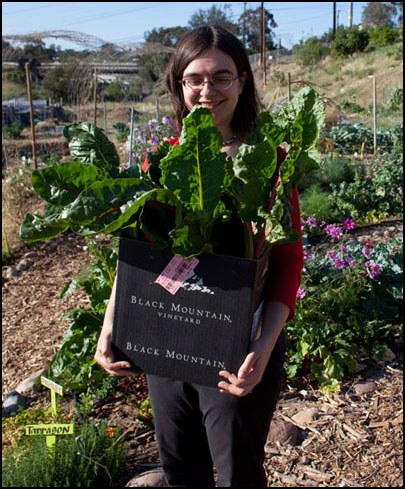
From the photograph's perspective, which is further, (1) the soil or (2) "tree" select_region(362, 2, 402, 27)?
(2) "tree" select_region(362, 2, 402, 27)

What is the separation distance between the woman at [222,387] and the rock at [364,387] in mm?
1430

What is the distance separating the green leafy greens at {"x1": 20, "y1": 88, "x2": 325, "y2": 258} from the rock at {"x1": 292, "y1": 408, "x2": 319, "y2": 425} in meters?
1.67

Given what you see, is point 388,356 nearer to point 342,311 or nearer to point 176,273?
point 342,311

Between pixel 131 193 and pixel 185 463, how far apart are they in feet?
3.01

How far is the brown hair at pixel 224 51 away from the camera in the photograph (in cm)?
144

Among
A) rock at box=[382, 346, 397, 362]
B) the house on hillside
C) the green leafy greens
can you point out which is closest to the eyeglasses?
the green leafy greens

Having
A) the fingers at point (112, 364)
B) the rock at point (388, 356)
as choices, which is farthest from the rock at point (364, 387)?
the fingers at point (112, 364)

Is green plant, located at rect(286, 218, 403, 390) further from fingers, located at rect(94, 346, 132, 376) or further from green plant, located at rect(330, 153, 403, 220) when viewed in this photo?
green plant, located at rect(330, 153, 403, 220)

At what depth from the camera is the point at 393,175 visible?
21.0ft

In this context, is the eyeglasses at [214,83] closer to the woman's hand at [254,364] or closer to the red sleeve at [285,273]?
the red sleeve at [285,273]

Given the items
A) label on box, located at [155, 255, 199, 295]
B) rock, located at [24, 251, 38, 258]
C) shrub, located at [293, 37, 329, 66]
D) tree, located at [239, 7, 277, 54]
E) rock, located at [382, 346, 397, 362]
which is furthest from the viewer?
tree, located at [239, 7, 277, 54]

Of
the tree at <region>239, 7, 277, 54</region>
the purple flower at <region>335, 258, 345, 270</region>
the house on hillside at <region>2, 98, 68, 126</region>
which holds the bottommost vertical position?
the purple flower at <region>335, 258, 345, 270</region>

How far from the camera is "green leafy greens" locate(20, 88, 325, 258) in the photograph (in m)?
1.05

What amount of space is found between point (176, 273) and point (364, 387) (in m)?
2.00
